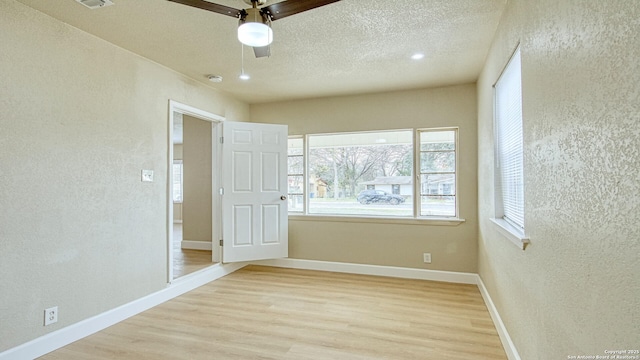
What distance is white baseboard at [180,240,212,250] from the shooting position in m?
5.59

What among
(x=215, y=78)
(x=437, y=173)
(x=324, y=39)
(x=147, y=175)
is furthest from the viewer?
(x=437, y=173)

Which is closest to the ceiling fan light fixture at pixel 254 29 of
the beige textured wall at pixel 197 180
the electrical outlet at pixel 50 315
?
the electrical outlet at pixel 50 315

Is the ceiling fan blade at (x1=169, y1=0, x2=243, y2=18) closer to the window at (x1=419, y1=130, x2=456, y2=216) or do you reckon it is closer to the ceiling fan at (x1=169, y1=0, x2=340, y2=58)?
the ceiling fan at (x1=169, y1=0, x2=340, y2=58)

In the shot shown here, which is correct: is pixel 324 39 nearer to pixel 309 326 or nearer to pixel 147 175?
pixel 147 175

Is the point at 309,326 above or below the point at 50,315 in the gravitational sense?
below

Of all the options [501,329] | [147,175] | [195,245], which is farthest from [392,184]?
[195,245]

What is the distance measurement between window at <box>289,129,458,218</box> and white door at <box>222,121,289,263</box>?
0.39m

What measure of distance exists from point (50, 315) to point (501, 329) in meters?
3.45

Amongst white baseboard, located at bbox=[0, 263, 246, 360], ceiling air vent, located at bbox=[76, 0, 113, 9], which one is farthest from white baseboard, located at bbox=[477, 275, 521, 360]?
ceiling air vent, located at bbox=[76, 0, 113, 9]

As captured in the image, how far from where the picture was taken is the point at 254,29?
1662 millimetres

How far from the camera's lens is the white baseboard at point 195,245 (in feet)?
18.3

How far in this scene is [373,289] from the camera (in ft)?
12.0

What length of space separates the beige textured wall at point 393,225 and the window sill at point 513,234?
4.33ft

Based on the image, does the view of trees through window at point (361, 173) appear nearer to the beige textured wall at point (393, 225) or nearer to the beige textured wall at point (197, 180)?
the beige textured wall at point (393, 225)
